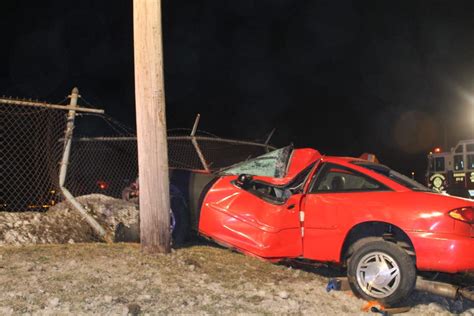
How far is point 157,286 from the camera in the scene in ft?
14.8

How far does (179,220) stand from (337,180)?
7.40ft

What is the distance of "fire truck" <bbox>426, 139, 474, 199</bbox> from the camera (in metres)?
15.7

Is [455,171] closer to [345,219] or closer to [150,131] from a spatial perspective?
[345,219]

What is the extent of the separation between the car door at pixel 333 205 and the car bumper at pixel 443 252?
1.85ft

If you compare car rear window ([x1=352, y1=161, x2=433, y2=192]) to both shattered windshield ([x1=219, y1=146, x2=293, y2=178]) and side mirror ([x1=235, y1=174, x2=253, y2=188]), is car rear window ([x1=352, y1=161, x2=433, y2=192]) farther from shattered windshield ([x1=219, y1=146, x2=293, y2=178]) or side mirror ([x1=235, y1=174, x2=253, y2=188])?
side mirror ([x1=235, y1=174, x2=253, y2=188])

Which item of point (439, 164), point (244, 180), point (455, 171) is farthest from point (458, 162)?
point (244, 180)

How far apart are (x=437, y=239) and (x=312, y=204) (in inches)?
53.4

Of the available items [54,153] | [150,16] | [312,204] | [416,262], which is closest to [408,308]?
[416,262]

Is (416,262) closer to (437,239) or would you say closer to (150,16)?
(437,239)

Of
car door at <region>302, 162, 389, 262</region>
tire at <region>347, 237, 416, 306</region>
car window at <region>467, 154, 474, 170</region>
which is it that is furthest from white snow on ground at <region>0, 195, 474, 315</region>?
car window at <region>467, 154, 474, 170</region>

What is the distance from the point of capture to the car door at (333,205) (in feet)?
16.1

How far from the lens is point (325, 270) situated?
20.2 ft

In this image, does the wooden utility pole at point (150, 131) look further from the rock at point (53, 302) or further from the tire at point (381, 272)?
the tire at point (381, 272)

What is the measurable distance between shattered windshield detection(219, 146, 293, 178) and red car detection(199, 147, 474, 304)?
0.01m
